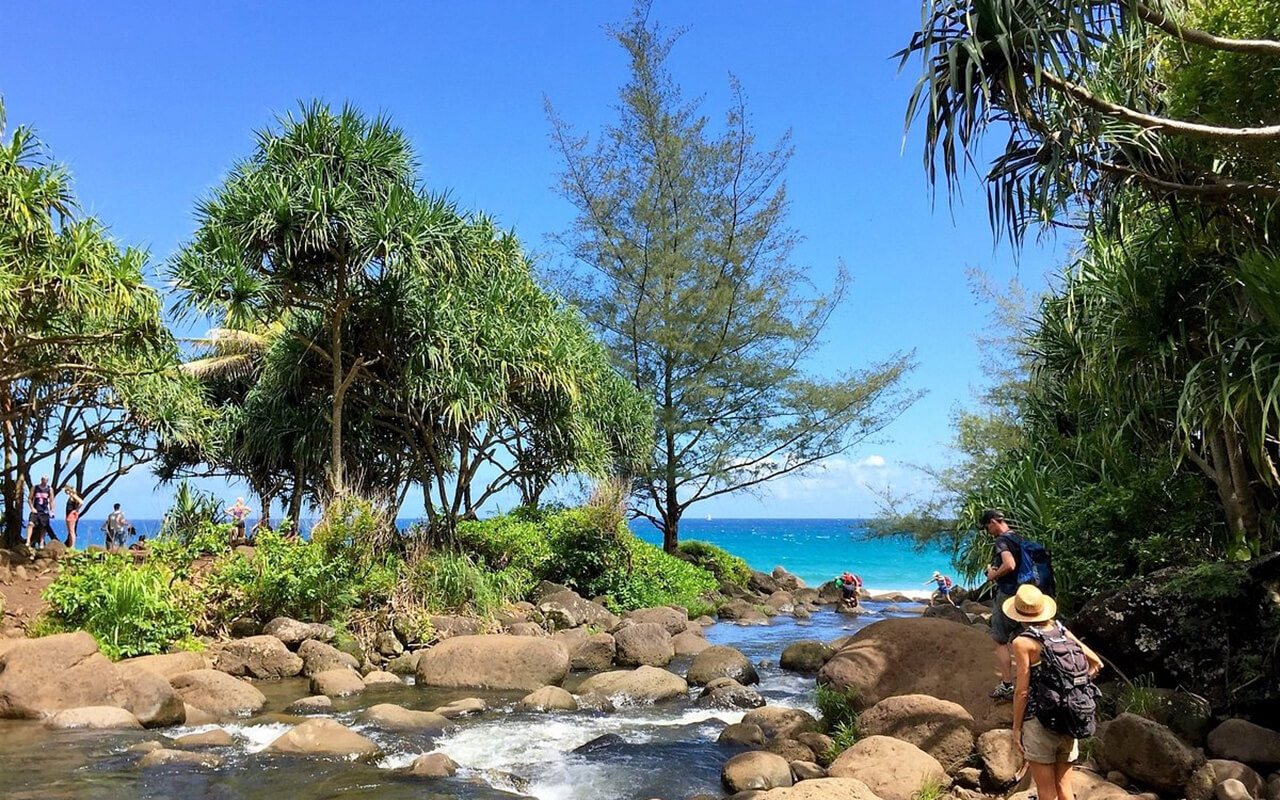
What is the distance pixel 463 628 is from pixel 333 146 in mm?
8150

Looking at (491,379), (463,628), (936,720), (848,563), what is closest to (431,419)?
(491,379)

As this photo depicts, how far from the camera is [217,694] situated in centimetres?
959

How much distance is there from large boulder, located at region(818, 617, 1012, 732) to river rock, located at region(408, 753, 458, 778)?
327 centimetres

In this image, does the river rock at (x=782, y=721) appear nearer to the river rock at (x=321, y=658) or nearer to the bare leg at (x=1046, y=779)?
the bare leg at (x=1046, y=779)

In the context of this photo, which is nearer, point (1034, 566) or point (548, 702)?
point (1034, 566)

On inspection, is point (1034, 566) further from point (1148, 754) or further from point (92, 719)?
point (92, 719)

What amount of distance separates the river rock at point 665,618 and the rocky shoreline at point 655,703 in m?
1.43

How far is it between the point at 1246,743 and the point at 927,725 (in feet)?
7.27

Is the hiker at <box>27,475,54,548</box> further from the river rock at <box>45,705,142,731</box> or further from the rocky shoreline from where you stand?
the river rock at <box>45,705,142,731</box>

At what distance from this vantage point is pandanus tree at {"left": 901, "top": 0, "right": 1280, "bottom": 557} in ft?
19.5

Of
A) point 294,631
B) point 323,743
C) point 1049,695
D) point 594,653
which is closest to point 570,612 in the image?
point 594,653

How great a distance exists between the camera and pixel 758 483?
26234 mm

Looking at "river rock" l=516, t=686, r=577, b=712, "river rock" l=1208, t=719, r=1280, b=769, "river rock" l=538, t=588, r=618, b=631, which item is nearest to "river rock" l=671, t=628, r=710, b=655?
"river rock" l=538, t=588, r=618, b=631

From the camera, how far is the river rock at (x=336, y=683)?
1048cm
